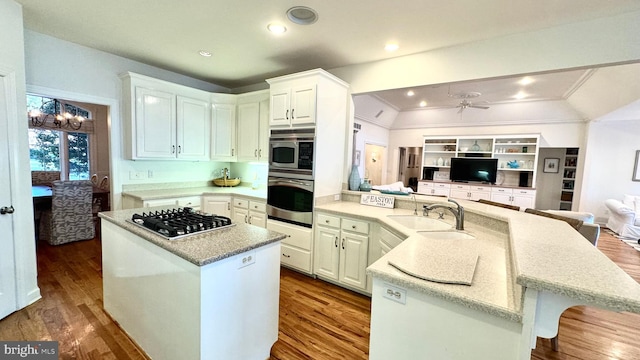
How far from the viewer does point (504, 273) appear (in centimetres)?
133

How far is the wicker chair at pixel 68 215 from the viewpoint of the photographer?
3.84 metres

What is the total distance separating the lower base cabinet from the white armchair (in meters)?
6.79

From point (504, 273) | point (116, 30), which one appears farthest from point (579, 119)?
point (116, 30)

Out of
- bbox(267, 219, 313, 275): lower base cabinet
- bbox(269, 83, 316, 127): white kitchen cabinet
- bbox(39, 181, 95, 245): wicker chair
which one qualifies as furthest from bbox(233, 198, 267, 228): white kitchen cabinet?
bbox(39, 181, 95, 245): wicker chair

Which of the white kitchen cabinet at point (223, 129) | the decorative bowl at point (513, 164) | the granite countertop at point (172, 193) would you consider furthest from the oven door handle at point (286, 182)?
the decorative bowl at point (513, 164)

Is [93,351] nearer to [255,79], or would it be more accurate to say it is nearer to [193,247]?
[193,247]

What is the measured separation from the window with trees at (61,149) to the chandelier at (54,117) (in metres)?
0.03

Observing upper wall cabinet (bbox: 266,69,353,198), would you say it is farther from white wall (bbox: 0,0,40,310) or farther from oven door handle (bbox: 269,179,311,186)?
white wall (bbox: 0,0,40,310)

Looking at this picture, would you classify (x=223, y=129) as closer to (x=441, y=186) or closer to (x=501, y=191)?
(x=441, y=186)

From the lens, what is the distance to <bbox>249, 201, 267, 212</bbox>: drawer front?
3.52 metres

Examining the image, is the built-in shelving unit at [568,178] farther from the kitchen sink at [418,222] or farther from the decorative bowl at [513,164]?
the kitchen sink at [418,222]

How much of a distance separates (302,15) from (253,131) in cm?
214

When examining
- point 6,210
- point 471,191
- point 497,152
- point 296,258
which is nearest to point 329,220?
point 296,258

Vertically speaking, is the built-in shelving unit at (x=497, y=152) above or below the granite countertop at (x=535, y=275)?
above
